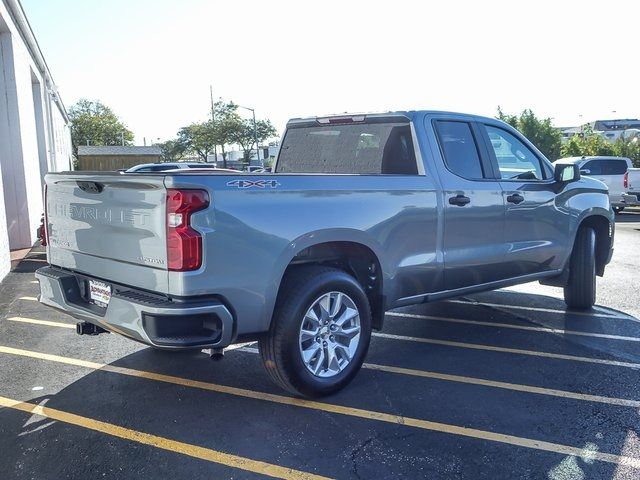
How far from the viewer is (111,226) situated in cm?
368

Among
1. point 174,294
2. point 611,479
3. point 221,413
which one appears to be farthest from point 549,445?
point 174,294

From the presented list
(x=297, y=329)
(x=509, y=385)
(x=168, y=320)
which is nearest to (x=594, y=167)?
(x=509, y=385)

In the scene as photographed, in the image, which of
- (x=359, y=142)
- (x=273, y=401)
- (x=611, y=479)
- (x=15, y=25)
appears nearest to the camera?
(x=611, y=479)

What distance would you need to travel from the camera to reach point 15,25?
39.7ft

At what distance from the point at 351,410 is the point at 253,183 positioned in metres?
1.64

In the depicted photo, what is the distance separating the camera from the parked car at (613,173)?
64.3 ft

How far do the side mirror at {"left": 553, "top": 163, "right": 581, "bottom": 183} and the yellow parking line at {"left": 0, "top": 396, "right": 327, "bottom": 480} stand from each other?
409 centimetres

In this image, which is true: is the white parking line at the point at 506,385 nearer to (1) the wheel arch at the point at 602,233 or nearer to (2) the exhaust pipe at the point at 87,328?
(2) the exhaust pipe at the point at 87,328

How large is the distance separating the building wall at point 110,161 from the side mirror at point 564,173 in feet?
99.1

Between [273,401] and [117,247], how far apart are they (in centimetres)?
147

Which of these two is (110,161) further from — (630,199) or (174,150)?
(174,150)

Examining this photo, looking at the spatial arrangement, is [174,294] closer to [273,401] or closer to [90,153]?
[273,401]

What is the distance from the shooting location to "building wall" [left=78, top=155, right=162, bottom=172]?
33.3m

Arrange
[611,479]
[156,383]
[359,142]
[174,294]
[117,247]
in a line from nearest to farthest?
[611,479], [174,294], [117,247], [156,383], [359,142]
